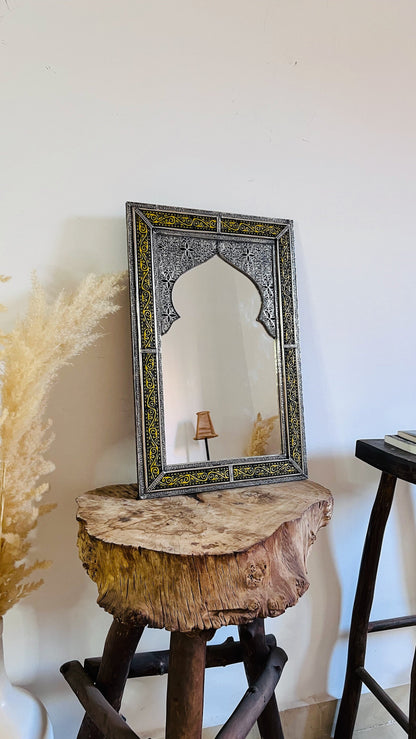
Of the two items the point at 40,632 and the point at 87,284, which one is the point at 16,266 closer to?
the point at 87,284

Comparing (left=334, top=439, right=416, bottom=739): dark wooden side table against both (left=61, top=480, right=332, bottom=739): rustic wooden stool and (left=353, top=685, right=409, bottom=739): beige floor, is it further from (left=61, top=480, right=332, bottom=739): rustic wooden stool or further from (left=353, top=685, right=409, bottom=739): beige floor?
(left=61, top=480, right=332, bottom=739): rustic wooden stool

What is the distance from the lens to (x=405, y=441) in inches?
39.8

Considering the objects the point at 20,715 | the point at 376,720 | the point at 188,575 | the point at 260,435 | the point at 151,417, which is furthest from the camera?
the point at 376,720

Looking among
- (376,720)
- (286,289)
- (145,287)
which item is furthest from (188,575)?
(376,720)

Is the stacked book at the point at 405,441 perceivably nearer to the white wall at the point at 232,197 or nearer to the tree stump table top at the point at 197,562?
the white wall at the point at 232,197

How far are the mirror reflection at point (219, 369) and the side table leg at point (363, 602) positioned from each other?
0.33 meters

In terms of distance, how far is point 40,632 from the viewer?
1.01 meters

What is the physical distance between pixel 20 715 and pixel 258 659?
45cm

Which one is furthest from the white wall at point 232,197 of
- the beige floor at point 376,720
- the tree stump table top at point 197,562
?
the tree stump table top at point 197,562

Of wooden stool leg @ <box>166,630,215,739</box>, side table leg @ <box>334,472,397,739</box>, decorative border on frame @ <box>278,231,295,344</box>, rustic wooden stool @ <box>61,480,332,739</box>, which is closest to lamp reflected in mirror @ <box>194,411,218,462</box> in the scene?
rustic wooden stool @ <box>61,480,332,739</box>

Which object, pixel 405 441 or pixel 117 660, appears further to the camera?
pixel 405 441

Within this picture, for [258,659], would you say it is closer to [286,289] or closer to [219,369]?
[219,369]

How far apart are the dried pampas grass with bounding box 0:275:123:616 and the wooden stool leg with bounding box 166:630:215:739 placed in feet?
1.10

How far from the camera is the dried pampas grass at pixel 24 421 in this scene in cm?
83
